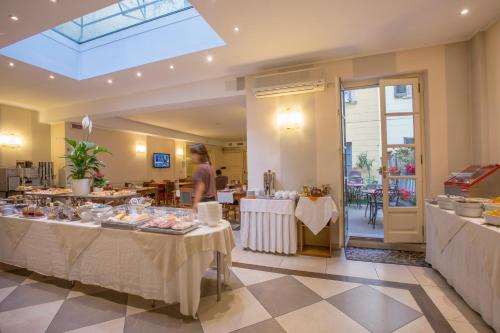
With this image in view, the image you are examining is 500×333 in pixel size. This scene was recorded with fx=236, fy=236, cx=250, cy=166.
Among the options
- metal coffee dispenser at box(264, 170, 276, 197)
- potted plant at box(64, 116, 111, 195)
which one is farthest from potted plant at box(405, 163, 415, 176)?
potted plant at box(64, 116, 111, 195)

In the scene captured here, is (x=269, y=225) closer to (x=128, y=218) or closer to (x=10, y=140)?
(x=128, y=218)

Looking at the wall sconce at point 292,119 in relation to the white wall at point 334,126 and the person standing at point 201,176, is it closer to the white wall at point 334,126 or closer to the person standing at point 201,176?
the white wall at point 334,126

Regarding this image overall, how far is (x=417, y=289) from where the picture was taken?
245cm

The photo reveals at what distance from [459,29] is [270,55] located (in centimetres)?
245

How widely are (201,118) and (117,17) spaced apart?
411 centimetres

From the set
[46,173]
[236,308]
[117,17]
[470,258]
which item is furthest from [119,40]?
[470,258]

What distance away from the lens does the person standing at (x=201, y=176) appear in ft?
9.71

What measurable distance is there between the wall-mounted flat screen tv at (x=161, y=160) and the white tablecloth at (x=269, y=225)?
6942mm

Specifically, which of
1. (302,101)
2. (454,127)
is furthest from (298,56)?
(454,127)

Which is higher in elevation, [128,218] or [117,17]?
[117,17]

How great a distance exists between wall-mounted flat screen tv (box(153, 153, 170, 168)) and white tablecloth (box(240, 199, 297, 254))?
22.8 feet

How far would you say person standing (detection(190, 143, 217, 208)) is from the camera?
296 cm

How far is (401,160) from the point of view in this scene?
149 inches

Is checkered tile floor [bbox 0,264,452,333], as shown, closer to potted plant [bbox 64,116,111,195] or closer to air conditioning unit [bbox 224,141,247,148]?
potted plant [bbox 64,116,111,195]
